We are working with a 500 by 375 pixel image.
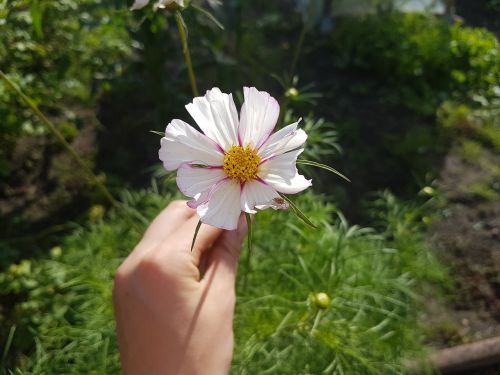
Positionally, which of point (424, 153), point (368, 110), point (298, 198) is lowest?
point (424, 153)

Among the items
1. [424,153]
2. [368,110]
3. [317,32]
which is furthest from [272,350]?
[317,32]

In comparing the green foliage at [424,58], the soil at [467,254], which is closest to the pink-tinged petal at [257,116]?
the soil at [467,254]

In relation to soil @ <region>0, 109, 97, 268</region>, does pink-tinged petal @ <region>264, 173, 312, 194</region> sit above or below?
above

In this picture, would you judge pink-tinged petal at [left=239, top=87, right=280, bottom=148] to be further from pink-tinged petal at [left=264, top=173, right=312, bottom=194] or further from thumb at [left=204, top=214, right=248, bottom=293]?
thumb at [left=204, top=214, right=248, bottom=293]

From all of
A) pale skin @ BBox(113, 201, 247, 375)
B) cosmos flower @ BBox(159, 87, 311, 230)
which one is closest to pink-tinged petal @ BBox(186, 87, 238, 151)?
Result: cosmos flower @ BBox(159, 87, 311, 230)

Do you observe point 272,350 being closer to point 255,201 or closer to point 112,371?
point 112,371

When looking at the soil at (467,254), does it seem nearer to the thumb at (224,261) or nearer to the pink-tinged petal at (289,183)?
the thumb at (224,261)

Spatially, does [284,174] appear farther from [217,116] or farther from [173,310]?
[173,310]
